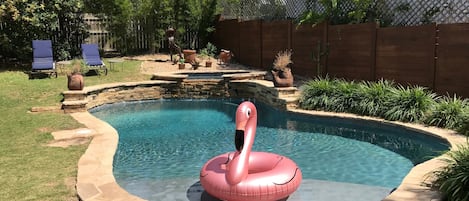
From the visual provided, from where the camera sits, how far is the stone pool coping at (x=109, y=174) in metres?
4.24

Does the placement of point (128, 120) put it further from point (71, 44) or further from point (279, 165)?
point (71, 44)

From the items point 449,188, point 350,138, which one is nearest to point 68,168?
point 449,188

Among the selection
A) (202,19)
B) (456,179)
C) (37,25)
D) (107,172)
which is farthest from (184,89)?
(456,179)

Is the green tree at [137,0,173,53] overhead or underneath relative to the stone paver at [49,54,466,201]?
overhead

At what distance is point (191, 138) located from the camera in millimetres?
8008

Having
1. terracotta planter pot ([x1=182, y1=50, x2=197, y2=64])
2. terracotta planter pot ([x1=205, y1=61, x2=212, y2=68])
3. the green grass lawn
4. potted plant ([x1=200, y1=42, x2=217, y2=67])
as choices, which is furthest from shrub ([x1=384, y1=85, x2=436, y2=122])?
potted plant ([x1=200, y1=42, x2=217, y2=67])

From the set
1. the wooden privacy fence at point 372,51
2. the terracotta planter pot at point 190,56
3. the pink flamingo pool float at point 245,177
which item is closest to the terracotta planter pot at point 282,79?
the wooden privacy fence at point 372,51

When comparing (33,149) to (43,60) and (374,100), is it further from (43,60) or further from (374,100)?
(43,60)

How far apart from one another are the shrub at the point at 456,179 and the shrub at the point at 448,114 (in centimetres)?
312

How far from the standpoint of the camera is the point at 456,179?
3957 mm

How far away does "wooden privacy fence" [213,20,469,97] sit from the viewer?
868 cm

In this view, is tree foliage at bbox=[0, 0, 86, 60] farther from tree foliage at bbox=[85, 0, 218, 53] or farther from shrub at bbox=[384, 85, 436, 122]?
shrub at bbox=[384, 85, 436, 122]

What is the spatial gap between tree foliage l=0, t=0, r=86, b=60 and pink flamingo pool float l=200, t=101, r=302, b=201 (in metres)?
12.6

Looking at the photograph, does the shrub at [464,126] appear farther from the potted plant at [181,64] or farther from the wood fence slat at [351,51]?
the potted plant at [181,64]
